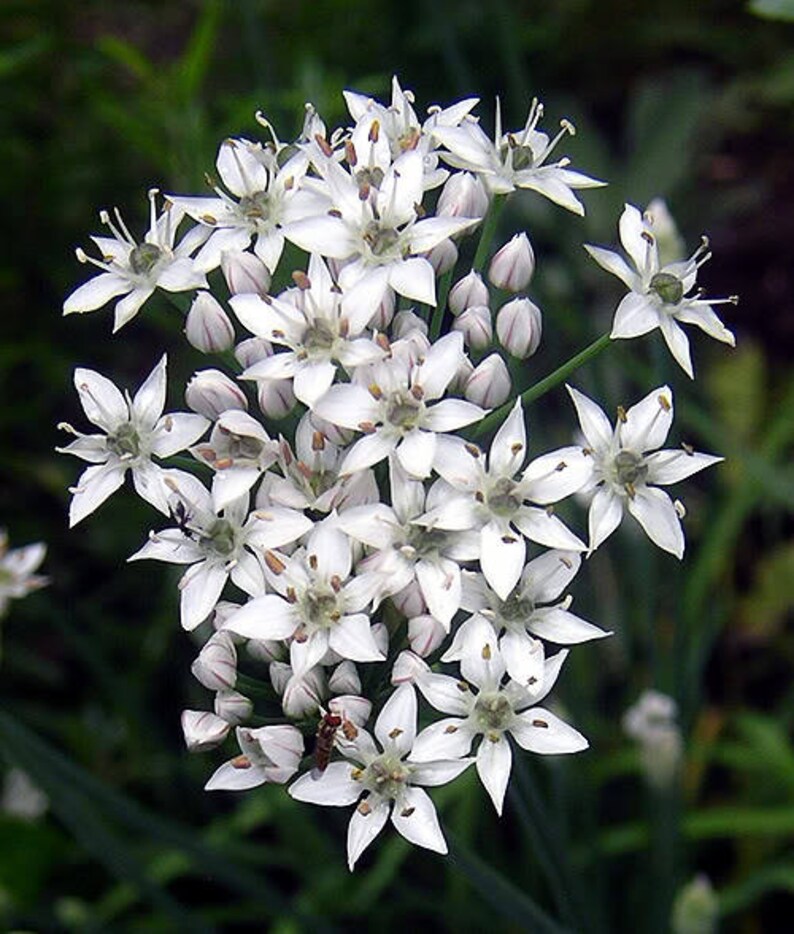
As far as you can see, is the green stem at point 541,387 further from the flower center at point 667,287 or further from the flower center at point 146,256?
the flower center at point 146,256

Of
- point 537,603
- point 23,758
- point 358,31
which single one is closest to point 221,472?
point 537,603

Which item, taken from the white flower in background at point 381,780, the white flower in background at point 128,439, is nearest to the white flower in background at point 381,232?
the white flower in background at point 128,439

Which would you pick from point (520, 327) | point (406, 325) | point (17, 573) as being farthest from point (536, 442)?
point (406, 325)

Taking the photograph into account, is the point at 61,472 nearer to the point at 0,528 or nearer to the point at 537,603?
the point at 0,528

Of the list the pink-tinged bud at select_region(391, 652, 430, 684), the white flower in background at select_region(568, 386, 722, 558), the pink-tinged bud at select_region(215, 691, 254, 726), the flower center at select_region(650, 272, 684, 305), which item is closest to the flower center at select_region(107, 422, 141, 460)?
the pink-tinged bud at select_region(215, 691, 254, 726)

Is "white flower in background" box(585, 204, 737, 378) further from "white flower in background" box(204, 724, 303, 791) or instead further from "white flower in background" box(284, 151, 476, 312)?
"white flower in background" box(204, 724, 303, 791)
